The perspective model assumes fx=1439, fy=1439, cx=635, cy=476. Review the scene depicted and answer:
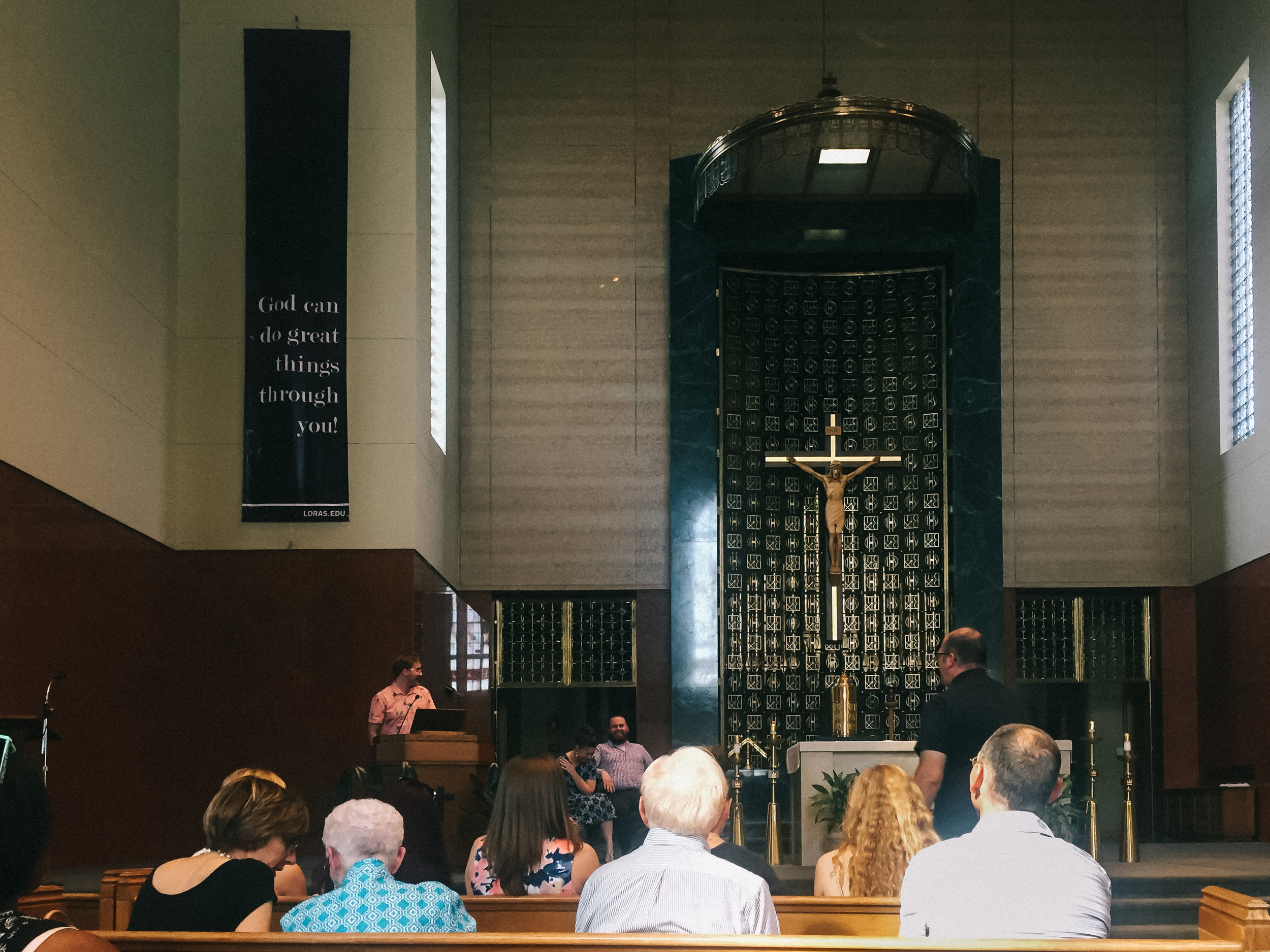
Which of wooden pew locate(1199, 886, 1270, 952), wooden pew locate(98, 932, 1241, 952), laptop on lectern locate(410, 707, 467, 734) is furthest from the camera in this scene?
laptop on lectern locate(410, 707, 467, 734)

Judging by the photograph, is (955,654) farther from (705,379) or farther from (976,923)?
(705,379)

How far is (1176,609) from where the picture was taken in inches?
583

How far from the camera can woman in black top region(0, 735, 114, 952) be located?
2213 millimetres

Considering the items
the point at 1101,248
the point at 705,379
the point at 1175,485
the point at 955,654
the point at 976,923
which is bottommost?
the point at 976,923

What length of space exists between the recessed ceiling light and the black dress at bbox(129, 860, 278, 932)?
32.1ft

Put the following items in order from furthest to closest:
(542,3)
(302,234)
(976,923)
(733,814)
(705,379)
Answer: (542,3) → (705,379) → (302,234) → (733,814) → (976,923)

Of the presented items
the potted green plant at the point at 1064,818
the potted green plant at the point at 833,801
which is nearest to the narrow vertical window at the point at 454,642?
the potted green plant at the point at 833,801

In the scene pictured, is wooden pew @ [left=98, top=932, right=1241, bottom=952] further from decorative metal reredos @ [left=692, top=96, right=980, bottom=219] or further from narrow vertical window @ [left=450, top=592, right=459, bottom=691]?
narrow vertical window @ [left=450, top=592, right=459, bottom=691]

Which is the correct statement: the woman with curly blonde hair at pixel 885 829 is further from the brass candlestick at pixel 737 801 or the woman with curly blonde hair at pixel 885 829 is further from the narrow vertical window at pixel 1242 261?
the narrow vertical window at pixel 1242 261

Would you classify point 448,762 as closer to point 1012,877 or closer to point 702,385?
point 702,385

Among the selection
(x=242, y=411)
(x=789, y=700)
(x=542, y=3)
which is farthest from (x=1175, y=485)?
(x=242, y=411)

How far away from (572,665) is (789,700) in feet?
7.44

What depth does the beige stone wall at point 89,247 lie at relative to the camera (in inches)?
332

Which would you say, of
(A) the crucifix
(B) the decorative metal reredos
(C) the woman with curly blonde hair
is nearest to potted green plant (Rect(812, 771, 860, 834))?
(A) the crucifix
